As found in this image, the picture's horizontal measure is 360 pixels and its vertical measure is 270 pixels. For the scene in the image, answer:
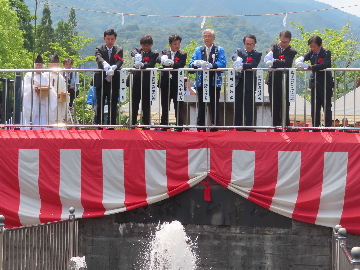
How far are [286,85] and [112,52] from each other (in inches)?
139

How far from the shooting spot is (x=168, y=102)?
1169 cm

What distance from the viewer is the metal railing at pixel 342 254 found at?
19.8 ft

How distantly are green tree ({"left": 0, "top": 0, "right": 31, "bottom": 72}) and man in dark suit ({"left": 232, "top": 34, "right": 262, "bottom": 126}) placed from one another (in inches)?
1122

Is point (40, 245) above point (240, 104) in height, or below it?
below

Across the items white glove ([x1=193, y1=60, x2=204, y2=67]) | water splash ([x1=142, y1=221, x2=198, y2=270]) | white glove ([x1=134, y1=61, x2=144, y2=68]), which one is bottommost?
water splash ([x1=142, y1=221, x2=198, y2=270])

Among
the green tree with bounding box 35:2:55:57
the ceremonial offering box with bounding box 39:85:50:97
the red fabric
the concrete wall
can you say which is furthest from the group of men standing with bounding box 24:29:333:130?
the green tree with bounding box 35:2:55:57

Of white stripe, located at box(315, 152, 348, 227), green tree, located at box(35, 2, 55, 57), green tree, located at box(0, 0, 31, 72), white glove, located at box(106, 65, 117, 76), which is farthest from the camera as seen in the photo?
green tree, located at box(35, 2, 55, 57)

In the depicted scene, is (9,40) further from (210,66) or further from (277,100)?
(277,100)

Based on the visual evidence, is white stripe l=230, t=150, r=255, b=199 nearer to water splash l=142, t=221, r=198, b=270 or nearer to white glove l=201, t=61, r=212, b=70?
water splash l=142, t=221, r=198, b=270

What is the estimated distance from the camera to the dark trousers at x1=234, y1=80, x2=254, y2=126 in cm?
1145

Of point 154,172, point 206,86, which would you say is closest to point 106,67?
point 206,86

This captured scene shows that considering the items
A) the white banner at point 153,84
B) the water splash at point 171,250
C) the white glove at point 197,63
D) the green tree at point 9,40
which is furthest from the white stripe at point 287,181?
the green tree at point 9,40

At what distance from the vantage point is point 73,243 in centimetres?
1103

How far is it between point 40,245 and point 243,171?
12.3 feet
